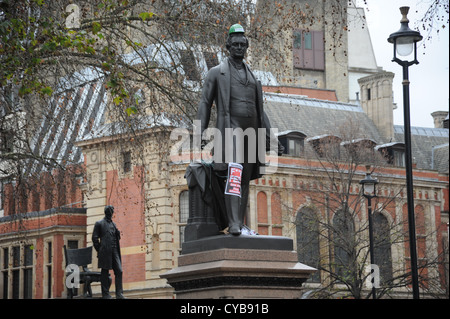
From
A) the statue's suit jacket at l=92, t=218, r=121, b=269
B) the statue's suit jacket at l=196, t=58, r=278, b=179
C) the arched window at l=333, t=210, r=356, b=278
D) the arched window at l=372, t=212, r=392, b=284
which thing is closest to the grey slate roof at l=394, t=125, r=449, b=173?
the arched window at l=372, t=212, r=392, b=284

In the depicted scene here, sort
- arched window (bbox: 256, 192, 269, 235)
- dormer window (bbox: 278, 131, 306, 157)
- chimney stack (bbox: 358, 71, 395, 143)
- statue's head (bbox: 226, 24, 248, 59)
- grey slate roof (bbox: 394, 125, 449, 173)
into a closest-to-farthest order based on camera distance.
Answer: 1. statue's head (bbox: 226, 24, 248, 59)
2. arched window (bbox: 256, 192, 269, 235)
3. dormer window (bbox: 278, 131, 306, 157)
4. chimney stack (bbox: 358, 71, 395, 143)
5. grey slate roof (bbox: 394, 125, 449, 173)

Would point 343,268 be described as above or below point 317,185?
below

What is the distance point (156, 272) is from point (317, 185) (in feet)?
29.5

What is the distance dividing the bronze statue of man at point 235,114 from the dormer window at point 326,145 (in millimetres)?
35529

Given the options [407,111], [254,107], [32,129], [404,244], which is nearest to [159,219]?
[404,244]

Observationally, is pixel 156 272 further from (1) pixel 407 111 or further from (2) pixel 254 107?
(2) pixel 254 107

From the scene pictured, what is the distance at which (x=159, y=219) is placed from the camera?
48.3m

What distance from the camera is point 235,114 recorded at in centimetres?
1402

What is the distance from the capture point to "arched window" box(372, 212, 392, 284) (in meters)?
46.2

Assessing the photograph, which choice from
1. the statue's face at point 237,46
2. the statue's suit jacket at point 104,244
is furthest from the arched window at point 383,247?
the statue's face at point 237,46

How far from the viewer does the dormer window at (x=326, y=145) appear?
4994 centimetres

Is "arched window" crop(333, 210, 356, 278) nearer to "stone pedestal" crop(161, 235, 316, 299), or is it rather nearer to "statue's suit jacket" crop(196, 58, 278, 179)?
"statue's suit jacket" crop(196, 58, 278, 179)

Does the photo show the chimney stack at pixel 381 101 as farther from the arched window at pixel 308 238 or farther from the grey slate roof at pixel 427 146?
the arched window at pixel 308 238

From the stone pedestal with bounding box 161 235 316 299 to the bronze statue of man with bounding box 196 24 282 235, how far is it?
0.57m
